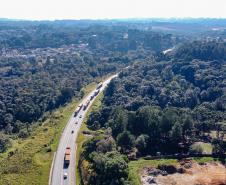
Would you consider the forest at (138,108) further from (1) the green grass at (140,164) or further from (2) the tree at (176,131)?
(1) the green grass at (140,164)

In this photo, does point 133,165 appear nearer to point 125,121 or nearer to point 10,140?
point 125,121

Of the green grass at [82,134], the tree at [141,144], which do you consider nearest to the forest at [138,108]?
the tree at [141,144]

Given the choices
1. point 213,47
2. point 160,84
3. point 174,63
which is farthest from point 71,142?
point 213,47

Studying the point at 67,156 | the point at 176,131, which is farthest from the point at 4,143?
the point at 176,131

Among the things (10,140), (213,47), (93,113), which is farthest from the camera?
(213,47)

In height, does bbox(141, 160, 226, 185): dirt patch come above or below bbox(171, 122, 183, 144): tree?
below

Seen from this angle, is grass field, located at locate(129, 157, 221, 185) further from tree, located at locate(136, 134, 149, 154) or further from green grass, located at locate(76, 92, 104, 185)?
green grass, located at locate(76, 92, 104, 185)

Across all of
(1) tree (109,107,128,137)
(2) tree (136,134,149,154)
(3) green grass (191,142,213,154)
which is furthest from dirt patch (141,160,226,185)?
(1) tree (109,107,128,137)
